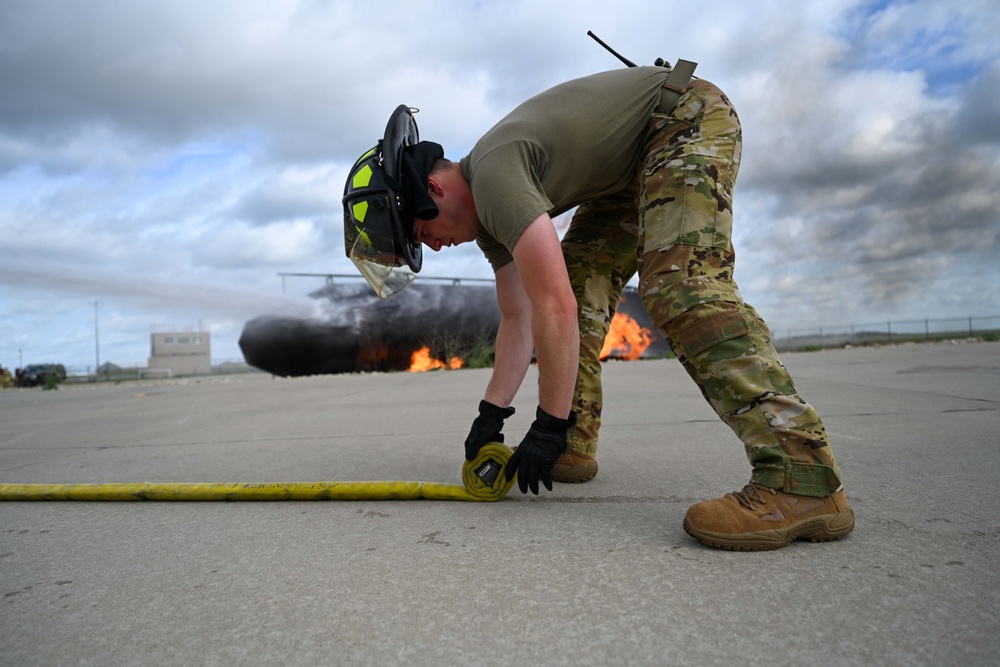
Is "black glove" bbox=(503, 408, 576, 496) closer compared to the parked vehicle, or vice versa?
"black glove" bbox=(503, 408, 576, 496)

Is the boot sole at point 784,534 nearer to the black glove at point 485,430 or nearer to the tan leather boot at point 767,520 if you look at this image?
the tan leather boot at point 767,520

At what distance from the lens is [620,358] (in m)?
22.7

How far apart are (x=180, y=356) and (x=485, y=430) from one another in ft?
184

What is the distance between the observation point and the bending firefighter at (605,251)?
1.78 metres

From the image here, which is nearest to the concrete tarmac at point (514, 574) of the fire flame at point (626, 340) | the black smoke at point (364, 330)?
the black smoke at point (364, 330)

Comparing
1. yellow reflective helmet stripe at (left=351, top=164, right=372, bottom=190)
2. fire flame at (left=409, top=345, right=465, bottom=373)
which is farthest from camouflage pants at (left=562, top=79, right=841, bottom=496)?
fire flame at (left=409, top=345, right=465, bottom=373)

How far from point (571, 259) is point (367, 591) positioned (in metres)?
1.74

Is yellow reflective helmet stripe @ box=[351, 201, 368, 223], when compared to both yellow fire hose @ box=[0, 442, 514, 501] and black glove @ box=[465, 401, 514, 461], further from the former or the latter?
yellow fire hose @ box=[0, 442, 514, 501]

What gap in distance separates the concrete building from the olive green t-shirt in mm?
53991

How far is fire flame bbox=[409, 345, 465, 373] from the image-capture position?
59.4 feet

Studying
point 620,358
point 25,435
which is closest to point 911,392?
point 25,435

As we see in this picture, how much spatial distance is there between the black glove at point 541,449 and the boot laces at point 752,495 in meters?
0.56

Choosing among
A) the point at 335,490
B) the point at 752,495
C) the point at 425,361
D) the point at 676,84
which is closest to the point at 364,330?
the point at 425,361

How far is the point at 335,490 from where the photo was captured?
238cm
